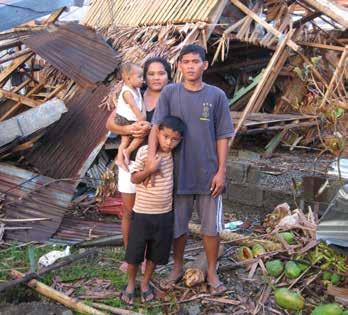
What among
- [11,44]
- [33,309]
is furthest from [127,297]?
[11,44]

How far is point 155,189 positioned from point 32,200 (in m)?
2.70

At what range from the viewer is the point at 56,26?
9.27m

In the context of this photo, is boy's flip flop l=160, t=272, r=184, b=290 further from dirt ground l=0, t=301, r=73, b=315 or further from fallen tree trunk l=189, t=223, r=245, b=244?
fallen tree trunk l=189, t=223, r=245, b=244

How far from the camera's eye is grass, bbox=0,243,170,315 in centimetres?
411

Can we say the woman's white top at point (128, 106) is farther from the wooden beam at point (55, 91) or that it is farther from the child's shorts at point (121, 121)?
the wooden beam at point (55, 91)

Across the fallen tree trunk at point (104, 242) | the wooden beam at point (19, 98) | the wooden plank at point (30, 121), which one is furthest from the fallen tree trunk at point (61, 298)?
the wooden beam at point (19, 98)

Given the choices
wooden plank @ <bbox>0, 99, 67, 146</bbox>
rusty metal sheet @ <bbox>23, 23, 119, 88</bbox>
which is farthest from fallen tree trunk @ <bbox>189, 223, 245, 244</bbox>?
rusty metal sheet @ <bbox>23, 23, 119, 88</bbox>

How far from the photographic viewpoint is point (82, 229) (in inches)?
227

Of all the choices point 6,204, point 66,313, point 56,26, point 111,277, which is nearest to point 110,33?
point 56,26

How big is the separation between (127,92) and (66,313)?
193cm

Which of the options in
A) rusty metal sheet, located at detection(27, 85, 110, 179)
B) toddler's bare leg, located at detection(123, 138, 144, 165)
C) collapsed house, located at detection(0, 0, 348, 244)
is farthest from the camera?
rusty metal sheet, located at detection(27, 85, 110, 179)

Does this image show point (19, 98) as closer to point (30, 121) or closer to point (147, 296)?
point (30, 121)

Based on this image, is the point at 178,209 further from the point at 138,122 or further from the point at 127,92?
the point at 127,92

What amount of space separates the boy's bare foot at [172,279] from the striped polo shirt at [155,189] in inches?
28.8
